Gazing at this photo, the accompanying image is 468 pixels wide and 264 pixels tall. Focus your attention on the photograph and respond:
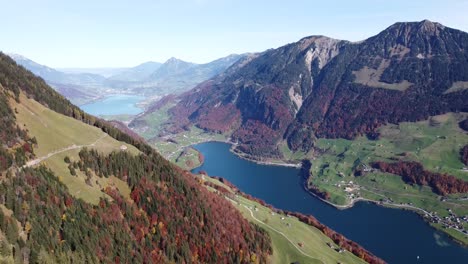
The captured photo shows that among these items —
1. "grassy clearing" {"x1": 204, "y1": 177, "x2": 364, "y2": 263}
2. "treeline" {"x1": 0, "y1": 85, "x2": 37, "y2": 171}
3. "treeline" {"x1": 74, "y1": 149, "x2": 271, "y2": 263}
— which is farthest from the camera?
"grassy clearing" {"x1": 204, "y1": 177, "x2": 364, "y2": 263}

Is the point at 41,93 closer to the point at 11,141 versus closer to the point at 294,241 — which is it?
the point at 11,141

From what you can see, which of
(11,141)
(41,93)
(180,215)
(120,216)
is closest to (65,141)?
(11,141)

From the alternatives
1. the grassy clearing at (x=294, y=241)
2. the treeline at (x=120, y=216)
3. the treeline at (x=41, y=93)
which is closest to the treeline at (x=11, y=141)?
the treeline at (x=120, y=216)

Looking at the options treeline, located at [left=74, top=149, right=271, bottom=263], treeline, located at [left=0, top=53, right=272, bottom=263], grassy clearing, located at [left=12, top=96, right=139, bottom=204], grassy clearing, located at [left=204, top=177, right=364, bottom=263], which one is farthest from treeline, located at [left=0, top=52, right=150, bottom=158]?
grassy clearing, located at [left=204, top=177, right=364, bottom=263]

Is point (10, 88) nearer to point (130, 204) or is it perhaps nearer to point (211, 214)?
point (130, 204)

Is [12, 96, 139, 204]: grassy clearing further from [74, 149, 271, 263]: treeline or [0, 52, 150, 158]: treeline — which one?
[0, 52, 150, 158]: treeline
